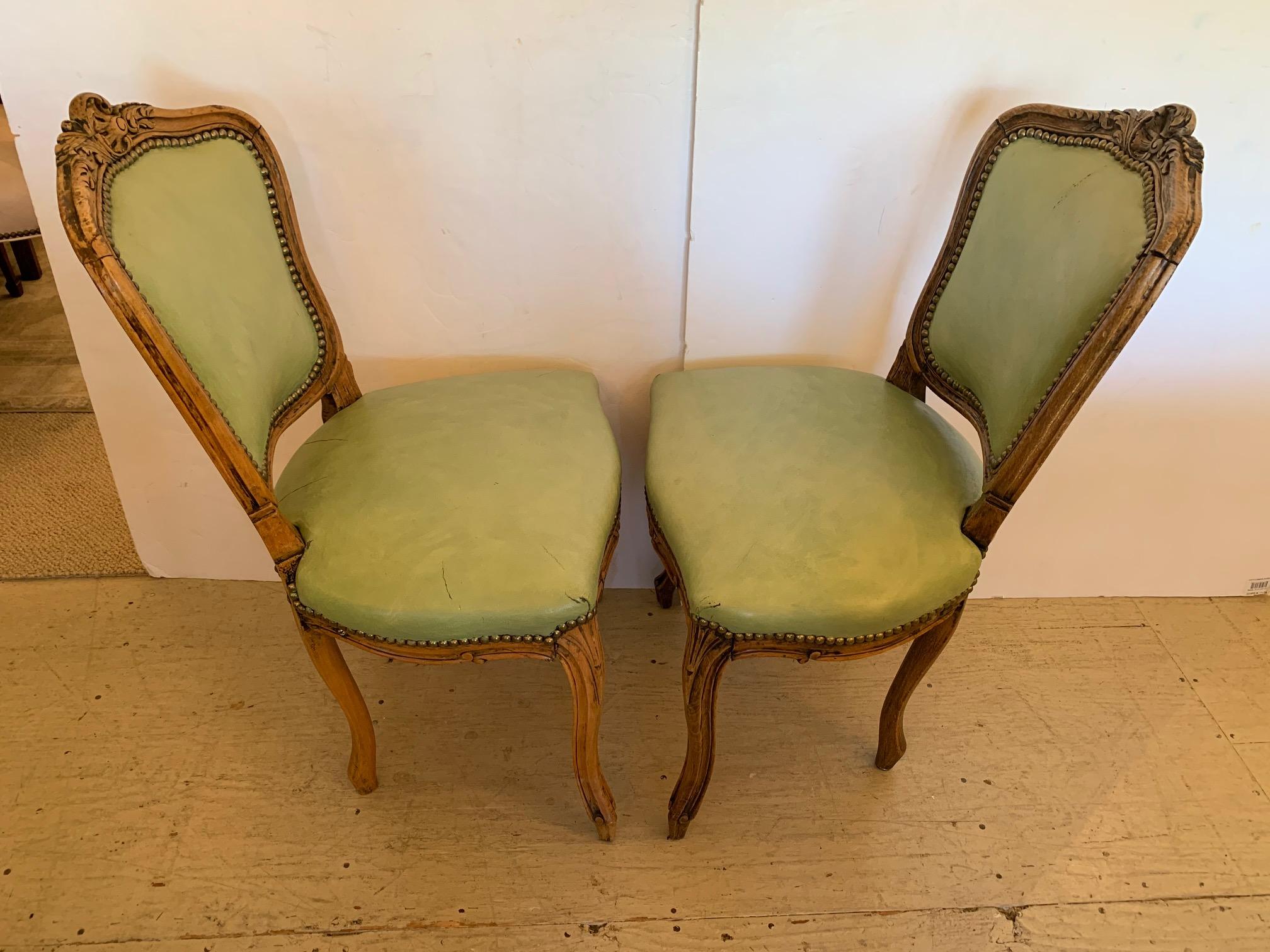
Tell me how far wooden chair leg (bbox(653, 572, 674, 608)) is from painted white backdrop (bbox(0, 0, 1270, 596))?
24cm

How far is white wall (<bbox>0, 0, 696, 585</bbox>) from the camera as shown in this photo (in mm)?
1115

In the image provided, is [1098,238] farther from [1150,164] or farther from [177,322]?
[177,322]

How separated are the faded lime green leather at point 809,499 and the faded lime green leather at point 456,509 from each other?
0.12 meters

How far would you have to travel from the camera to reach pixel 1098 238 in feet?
3.08

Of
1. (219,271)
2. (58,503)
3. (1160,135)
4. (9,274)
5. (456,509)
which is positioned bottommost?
(58,503)

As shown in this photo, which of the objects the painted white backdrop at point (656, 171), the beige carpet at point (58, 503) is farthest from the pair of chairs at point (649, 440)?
the beige carpet at point (58, 503)

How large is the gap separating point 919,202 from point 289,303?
941 mm

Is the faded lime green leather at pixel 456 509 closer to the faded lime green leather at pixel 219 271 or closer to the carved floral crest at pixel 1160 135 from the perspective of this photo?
the faded lime green leather at pixel 219 271

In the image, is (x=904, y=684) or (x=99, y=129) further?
(x=904, y=684)

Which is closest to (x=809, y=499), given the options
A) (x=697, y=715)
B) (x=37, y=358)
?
(x=697, y=715)

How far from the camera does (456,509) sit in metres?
1.06

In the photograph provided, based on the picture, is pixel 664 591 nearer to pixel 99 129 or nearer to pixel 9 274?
pixel 99 129

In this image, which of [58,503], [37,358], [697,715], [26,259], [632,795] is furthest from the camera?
[26,259]

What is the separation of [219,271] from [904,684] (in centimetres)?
111
